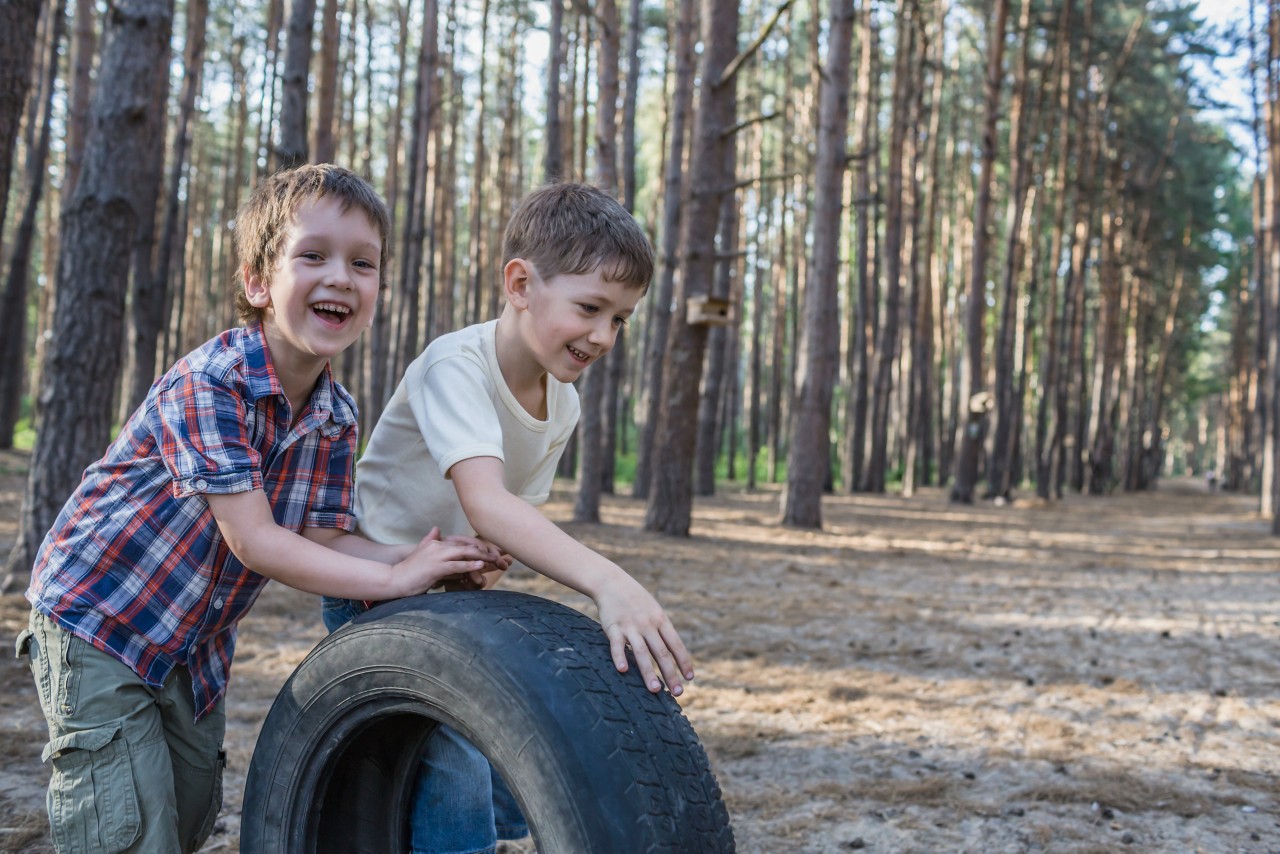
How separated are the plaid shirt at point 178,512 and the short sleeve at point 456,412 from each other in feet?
0.78

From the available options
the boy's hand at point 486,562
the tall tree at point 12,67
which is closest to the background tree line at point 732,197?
the tall tree at point 12,67

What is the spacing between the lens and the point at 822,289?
11945 mm

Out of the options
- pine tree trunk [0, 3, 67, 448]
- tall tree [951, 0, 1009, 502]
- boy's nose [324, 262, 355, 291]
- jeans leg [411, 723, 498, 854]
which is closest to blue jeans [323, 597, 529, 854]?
jeans leg [411, 723, 498, 854]

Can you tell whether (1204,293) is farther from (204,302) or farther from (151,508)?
(151,508)

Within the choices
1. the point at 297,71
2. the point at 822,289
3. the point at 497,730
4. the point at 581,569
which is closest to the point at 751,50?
the point at 297,71

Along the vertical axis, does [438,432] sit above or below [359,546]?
above

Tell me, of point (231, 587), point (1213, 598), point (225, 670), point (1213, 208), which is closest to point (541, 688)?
point (231, 587)

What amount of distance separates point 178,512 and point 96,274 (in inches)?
181

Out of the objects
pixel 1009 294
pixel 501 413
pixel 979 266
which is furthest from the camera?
pixel 1009 294

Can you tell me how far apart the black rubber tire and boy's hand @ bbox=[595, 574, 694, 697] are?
29 millimetres

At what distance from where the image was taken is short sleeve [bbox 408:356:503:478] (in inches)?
74.9

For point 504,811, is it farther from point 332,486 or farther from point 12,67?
point 12,67

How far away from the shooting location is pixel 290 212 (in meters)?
1.97

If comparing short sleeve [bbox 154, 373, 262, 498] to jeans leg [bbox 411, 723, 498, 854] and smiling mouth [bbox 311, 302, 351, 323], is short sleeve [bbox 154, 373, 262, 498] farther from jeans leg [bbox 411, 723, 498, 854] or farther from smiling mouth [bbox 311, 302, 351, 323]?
jeans leg [bbox 411, 723, 498, 854]
